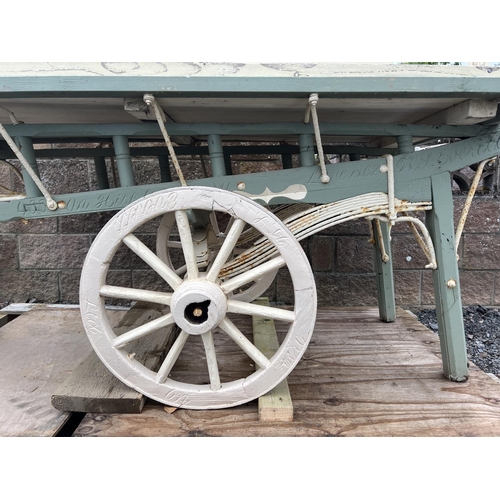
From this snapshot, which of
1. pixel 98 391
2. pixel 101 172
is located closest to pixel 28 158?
pixel 101 172

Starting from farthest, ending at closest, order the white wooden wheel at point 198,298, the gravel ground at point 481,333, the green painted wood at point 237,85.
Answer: the gravel ground at point 481,333 → the white wooden wheel at point 198,298 → the green painted wood at point 237,85

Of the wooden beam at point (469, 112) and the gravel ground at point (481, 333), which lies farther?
the gravel ground at point (481, 333)

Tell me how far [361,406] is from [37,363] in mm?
1403

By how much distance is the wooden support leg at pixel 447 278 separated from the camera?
1.55 m

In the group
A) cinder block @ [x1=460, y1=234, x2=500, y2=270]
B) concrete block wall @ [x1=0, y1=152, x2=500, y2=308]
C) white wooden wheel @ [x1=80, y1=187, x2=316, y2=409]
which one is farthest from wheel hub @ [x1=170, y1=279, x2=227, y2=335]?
cinder block @ [x1=460, y1=234, x2=500, y2=270]

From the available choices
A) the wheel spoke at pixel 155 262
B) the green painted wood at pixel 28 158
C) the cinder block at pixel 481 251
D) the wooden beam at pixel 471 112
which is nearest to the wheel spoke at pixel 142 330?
the wheel spoke at pixel 155 262

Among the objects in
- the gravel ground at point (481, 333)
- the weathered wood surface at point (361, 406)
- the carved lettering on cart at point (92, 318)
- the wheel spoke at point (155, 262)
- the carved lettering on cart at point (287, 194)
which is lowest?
the gravel ground at point (481, 333)

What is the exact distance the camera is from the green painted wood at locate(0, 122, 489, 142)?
1530 mm

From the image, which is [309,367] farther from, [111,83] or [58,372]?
[111,83]

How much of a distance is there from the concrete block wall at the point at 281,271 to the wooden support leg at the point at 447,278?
3.71ft

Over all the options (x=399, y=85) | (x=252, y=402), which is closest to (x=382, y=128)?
(x=399, y=85)

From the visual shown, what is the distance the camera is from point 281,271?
2756mm

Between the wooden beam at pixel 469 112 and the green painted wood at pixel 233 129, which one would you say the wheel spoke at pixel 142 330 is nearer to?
the green painted wood at pixel 233 129

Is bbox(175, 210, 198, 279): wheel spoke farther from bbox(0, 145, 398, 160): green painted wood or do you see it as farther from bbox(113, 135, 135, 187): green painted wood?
bbox(0, 145, 398, 160): green painted wood
